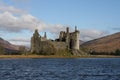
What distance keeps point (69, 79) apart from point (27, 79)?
287 inches

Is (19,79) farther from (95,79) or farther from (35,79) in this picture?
(95,79)

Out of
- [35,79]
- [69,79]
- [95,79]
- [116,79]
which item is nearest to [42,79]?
[35,79]

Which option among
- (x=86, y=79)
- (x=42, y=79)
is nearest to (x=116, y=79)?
(x=86, y=79)

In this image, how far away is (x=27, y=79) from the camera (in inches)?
2060

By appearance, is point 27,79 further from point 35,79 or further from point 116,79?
point 116,79

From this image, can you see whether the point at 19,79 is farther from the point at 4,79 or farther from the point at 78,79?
the point at 78,79

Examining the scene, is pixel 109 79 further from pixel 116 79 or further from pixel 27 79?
pixel 27 79

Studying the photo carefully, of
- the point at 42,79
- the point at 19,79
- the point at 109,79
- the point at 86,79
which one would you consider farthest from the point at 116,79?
the point at 19,79

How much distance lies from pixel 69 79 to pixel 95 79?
4731 mm

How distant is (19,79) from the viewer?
52438 mm

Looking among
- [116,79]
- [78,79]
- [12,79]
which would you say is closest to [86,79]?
[78,79]

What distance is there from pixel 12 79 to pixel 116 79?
18.3 m

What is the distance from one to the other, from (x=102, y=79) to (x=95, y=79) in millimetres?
1268

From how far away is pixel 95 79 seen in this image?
177 ft
